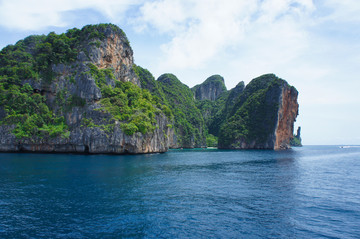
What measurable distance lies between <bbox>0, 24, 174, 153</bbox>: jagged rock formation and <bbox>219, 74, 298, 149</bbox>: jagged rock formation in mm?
64427

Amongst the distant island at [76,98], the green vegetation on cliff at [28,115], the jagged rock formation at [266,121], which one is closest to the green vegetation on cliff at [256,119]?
the jagged rock formation at [266,121]

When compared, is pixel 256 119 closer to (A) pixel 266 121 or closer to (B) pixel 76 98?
(A) pixel 266 121

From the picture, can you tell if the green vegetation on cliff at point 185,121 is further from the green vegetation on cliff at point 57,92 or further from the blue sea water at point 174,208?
the blue sea water at point 174,208

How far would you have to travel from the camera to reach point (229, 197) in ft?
76.2

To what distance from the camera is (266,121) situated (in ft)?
445

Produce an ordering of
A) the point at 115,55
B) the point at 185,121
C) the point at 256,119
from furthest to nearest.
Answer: the point at 185,121 < the point at 256,119 < the point at 115,55

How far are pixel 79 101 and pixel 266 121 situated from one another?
102m

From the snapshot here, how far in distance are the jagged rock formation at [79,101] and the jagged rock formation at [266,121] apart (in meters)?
64.4

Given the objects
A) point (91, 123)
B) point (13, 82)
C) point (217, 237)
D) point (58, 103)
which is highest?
point (13, 82)

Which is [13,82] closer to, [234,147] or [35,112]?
[35,112]

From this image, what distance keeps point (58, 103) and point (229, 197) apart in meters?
70.5

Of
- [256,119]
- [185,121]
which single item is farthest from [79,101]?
[256,119]

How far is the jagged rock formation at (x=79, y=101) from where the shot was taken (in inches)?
2667

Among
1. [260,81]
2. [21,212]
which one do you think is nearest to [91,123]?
[21,212]
